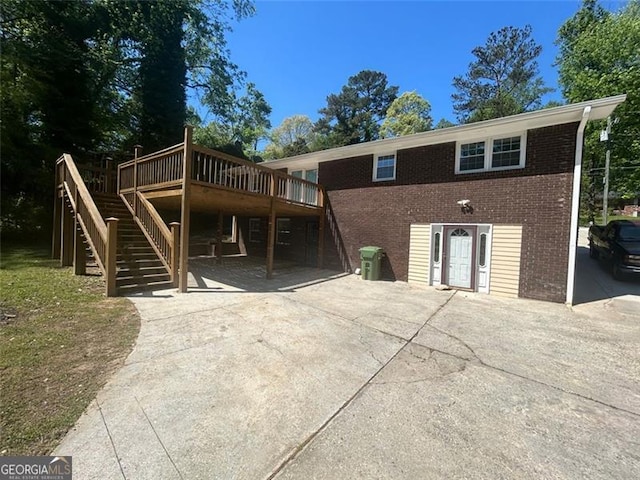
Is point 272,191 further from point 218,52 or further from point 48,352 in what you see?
point 218,52

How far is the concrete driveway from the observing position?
2049 mm

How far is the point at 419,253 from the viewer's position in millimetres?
9203

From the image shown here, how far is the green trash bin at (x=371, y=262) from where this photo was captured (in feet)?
31.6

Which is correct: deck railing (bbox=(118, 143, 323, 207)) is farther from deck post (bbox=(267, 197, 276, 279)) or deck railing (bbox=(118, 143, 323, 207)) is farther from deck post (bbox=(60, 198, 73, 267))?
deck post (bbox=(60, 198, 73, 267))

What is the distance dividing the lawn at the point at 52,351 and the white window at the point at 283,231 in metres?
7.60

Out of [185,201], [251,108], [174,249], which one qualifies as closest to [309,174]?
[185,201]

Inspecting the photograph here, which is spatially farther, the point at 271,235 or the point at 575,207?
the point at 271,235

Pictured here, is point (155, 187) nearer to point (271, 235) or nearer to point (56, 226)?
point (271, 235)

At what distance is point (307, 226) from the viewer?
12.5 m

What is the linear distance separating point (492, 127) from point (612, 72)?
13503 mm

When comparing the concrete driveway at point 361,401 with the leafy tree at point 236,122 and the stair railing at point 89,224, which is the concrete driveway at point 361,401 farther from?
the leafy tree at point 236,122

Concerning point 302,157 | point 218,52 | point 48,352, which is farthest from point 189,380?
point 218,52

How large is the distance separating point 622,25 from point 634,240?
1450cm

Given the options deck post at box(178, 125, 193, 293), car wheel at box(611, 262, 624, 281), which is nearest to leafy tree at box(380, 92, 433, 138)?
car wheel at box(611, 262, 624, 281)
